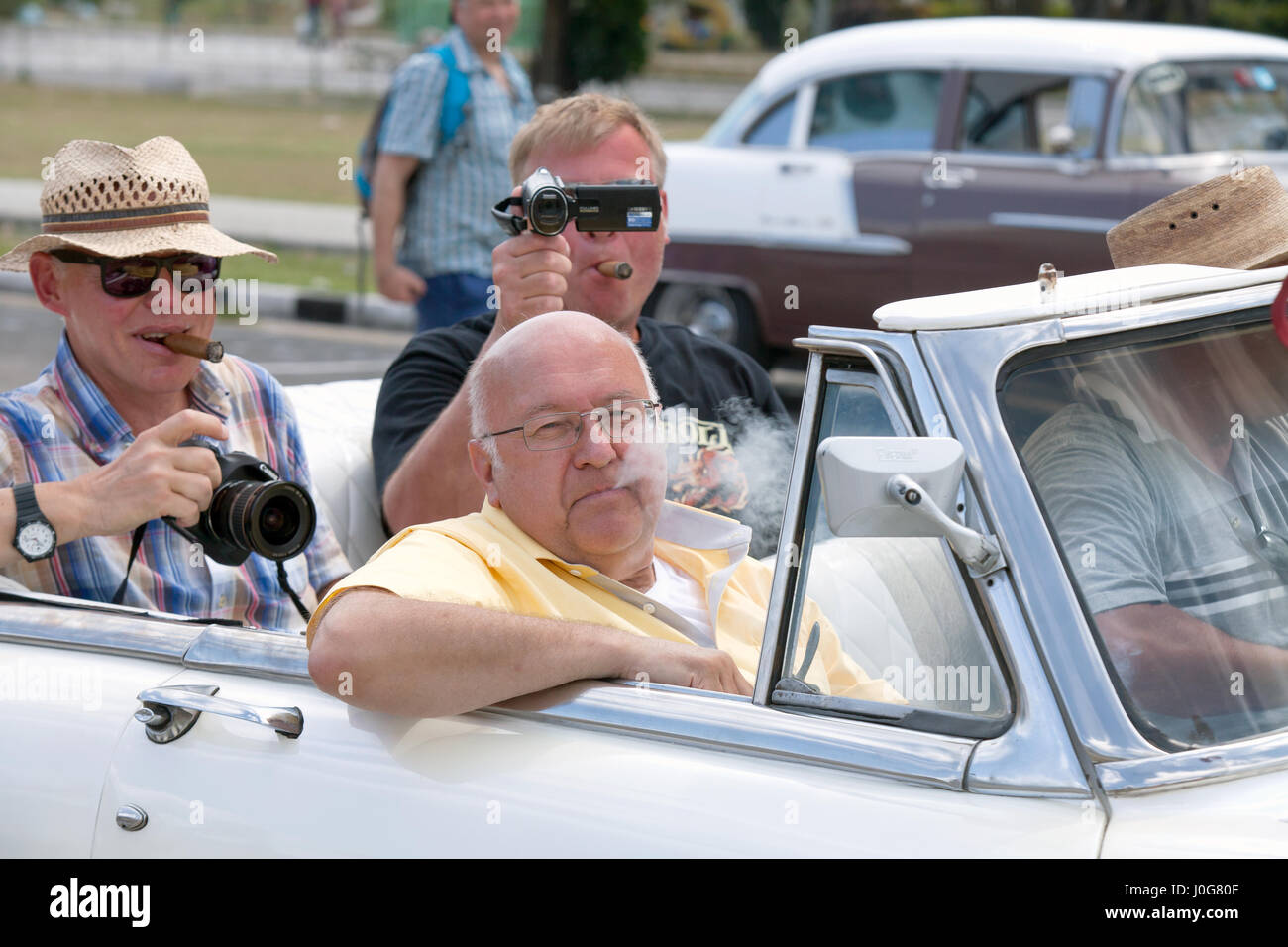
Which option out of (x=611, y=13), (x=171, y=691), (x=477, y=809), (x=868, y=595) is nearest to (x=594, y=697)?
(x=477, y=809)

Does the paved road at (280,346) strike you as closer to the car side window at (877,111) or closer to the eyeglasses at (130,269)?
the car side window at (877,111)

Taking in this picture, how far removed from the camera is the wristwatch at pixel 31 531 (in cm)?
262

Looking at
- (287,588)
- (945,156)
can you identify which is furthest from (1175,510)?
(945,156)

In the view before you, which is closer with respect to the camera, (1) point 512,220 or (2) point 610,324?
(1) point 512,220

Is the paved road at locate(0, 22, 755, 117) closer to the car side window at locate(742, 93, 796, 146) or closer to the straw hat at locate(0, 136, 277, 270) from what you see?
the car side window at locate(742, 93, 796, 146)

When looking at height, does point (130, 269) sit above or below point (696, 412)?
above

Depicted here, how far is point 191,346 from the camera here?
A: 10.0ft

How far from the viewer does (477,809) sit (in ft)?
6.77

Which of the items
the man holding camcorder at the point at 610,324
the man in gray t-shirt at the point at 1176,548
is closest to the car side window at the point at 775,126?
the man holding camcorder at the point at 610,324

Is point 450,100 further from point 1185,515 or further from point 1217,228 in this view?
point 1185,515

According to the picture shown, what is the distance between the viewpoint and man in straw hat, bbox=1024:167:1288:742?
193cm

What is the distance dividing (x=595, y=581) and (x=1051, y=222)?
6324mm
